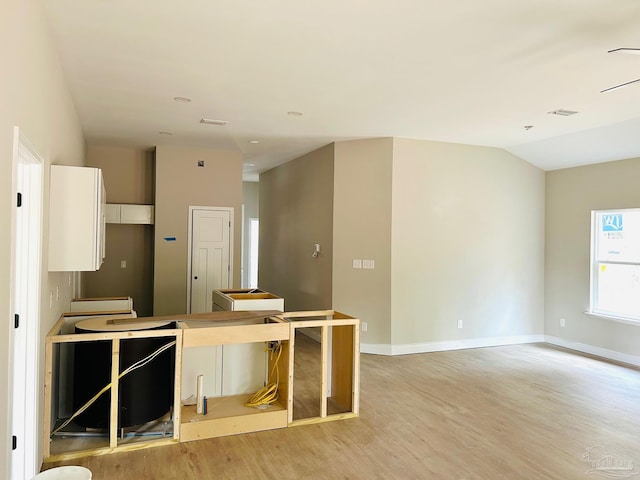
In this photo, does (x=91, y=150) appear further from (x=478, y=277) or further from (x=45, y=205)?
(x=478, y=277)

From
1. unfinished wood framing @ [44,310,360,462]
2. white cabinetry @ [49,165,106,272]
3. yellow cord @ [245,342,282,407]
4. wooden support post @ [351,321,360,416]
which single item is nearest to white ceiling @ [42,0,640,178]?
white cabinetry @ [49,165,106,272]

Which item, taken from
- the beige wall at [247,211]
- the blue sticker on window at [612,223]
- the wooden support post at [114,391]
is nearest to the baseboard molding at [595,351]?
the blue sticker on window at [612,223]

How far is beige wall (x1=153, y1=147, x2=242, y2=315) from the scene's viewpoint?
6934mm

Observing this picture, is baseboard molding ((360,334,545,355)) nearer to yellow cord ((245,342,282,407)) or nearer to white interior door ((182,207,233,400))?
yellow cord ((245,342,282,407))

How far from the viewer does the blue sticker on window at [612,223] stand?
6195 millimetres

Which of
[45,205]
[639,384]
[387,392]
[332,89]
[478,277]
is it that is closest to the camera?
[45,205]

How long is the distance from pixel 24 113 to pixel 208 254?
501 cm

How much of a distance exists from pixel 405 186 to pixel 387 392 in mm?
2853

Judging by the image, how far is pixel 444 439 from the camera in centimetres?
357

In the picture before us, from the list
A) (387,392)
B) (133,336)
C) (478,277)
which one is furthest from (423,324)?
(133,336)

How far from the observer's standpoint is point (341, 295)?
6336mm

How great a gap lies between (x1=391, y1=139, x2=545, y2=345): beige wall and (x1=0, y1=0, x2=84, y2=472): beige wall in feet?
13.7

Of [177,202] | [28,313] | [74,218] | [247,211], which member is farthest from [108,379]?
[247,211]

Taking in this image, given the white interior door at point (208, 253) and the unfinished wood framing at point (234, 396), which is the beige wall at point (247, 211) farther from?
the unfinished wood framing at point (234, 396)
